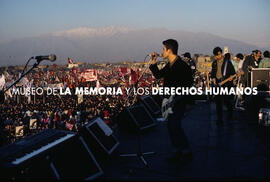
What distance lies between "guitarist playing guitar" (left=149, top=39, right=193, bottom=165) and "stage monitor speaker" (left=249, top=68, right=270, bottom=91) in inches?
172

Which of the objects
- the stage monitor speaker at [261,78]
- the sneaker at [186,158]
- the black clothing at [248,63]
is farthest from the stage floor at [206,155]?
the black clothing at [248,63]

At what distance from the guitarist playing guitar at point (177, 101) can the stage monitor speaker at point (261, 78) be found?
4.37 m

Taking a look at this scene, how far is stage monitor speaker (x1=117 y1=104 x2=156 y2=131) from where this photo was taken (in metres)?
4.73

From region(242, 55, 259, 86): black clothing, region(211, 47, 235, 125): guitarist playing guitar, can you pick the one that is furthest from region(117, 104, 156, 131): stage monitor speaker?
region(242, 55, 259, 86): black clothing

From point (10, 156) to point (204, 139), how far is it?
10.3 ft

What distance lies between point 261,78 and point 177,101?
458 centimetres

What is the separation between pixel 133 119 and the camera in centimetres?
466

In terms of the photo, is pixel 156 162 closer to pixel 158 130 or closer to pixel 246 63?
pixel 158 130

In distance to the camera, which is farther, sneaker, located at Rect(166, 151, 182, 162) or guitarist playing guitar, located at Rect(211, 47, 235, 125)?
guitarist playing guitar, located at Rect(211, 47, 235, 125)

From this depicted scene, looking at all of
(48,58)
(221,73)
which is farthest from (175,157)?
(221,73)

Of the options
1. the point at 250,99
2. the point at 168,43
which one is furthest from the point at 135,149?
the point at 250,99

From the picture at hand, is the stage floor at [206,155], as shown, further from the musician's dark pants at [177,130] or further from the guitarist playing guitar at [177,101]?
the musician's dark pants at [177,130]

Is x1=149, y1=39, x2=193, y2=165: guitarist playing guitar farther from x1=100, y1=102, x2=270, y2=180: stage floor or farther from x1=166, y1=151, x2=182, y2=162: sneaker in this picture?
x1=100, y1=102, x2=270, y2=180: stage floor

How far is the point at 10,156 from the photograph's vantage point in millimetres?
2824
